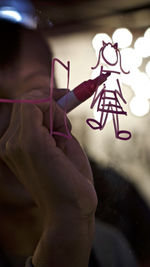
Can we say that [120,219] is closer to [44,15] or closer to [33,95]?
[33,95]

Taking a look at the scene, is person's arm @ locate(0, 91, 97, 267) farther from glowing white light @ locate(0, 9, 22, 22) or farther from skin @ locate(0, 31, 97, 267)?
glowing white light @ locate(0, 9, 22, 22)

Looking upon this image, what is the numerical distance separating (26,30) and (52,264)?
472mm

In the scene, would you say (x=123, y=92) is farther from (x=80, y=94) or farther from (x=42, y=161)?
(x=42, y=161)

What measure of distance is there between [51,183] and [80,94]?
7.2 inches

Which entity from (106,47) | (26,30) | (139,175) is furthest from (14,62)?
(139,175)

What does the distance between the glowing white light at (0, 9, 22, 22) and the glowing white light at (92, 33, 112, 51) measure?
164 mm

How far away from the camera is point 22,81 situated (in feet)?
2.13

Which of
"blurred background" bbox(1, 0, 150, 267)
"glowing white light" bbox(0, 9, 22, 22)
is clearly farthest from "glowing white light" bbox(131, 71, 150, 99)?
"glowing white light" bbox(0, 9, 22, 22)

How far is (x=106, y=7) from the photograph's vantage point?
26.4 inches

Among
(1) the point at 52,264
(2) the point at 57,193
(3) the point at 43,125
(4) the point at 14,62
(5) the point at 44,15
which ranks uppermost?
(5) the point at 44,15

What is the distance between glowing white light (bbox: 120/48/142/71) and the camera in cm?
66

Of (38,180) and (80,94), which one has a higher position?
(80,94)

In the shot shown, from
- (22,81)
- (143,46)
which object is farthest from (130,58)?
(22,81)

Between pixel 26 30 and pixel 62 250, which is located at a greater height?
pixel 26 30
